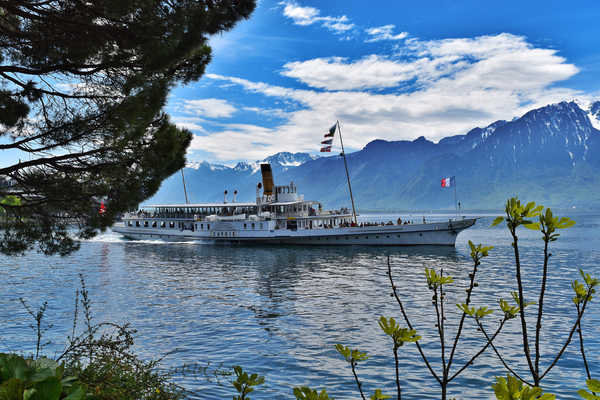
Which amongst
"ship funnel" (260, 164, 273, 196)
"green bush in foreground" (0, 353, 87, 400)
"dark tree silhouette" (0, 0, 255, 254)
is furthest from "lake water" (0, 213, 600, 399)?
"ship funnel" (260, 164, 273, 196)

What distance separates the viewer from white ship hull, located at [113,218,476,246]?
5003 cm

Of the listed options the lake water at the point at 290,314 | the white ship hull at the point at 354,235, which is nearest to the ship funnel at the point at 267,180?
the white ship hull at the point at 354,235

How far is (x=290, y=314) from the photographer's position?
62.5 feet

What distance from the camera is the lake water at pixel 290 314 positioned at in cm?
1186

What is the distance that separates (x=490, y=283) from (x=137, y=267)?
2969 centimetres

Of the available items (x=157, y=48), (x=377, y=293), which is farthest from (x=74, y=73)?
(x=377, y=293)

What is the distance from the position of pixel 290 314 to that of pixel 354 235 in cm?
3433

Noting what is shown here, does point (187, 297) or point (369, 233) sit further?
point (369, 233)

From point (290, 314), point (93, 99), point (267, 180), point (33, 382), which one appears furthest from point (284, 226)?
point (33, 382)

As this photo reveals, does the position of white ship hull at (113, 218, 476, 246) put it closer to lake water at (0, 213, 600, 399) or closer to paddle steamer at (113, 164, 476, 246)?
paddle steamer at (113, 164, 476, 246)

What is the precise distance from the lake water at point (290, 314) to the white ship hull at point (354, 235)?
9.74 metres

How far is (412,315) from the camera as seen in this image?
1830 centimetres

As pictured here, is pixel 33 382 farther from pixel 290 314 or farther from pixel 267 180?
pixel 267 180

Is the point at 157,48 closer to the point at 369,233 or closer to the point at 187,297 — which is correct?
the point at 187,297
